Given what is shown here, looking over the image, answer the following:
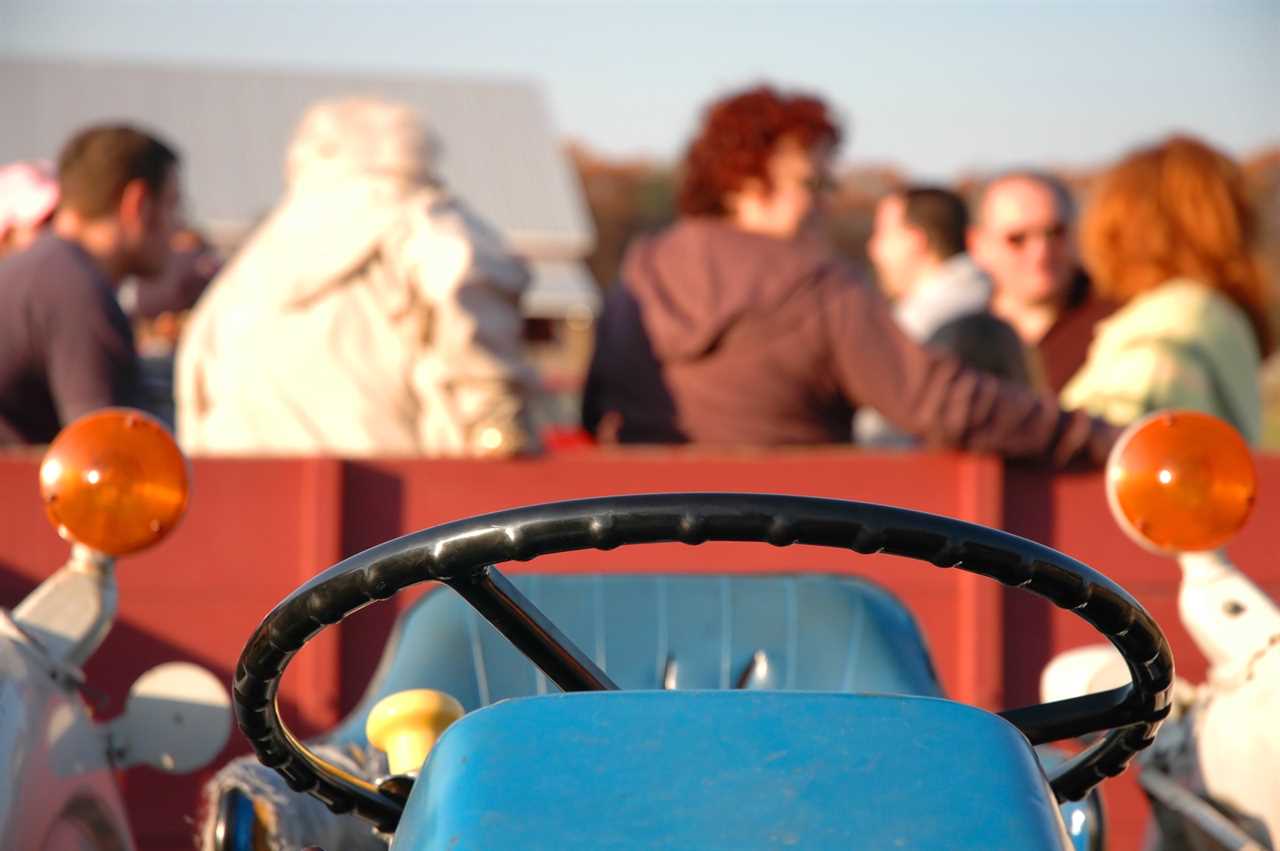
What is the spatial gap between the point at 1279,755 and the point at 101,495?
1.37 m

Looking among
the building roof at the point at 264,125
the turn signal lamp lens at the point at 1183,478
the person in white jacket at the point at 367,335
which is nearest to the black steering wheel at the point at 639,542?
the turn signal lamp lens at the point at 1183,478

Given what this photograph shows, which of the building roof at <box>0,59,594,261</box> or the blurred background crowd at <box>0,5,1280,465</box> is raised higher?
the blurred background crowd at <box>0,5,1280,465</box>

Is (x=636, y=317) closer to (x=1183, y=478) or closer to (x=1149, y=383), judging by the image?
(x=1149, y=383)

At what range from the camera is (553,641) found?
1.45 meters

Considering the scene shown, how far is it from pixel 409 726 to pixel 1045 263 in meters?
3.21

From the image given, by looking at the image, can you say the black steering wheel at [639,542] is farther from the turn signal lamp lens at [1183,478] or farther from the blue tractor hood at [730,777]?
Result: the turn signal lamp lens at [1183,478]

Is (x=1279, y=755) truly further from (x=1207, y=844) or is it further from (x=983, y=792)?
(x=983, y=792)

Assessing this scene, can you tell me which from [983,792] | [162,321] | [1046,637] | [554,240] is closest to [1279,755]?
[983,792]

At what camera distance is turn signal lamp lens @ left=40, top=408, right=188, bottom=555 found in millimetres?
1982

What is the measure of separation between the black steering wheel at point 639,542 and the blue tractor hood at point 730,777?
108mm

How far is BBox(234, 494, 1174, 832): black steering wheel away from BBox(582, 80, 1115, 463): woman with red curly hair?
1844 millimetres

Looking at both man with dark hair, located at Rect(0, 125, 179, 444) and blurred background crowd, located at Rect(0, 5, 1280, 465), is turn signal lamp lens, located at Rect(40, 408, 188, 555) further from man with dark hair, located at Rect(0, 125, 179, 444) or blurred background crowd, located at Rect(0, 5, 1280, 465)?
man with dark hair, located at Rect(0, 125, 179, 444)

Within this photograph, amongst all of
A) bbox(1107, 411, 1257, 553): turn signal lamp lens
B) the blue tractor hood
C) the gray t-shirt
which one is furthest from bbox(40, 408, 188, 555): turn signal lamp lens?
the gray t-shirt

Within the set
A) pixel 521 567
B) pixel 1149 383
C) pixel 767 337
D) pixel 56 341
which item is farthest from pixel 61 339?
pixel 1149 383
